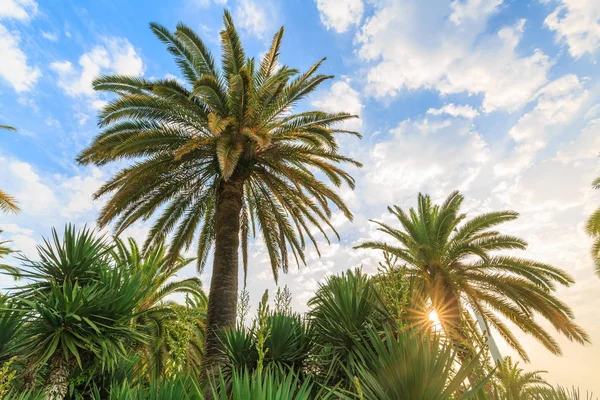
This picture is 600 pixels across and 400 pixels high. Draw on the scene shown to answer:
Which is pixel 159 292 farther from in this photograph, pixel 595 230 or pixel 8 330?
pixel 595 230

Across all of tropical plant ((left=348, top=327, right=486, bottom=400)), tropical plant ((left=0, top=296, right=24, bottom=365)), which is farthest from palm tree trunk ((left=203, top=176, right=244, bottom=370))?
tropical plant ((left=348, top=327, right=486, bottom=400))

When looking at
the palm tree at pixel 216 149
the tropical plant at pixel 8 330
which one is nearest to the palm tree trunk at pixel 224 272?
the palm tree at pixel 216 149

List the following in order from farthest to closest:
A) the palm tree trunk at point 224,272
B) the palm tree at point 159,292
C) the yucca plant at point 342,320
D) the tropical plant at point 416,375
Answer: the palm tree at point 159,292 → the palm tree trunk at point 224,272 → the yucca plant at point 342,320 → the tropical plant at point 416,375

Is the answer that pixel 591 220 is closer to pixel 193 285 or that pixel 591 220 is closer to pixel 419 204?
pixel 419 204

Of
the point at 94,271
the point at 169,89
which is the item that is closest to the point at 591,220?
the point at 169,89

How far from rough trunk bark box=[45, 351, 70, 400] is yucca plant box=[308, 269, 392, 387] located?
3.99 m

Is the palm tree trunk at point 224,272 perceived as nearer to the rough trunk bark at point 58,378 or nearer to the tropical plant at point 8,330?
the rough trunk bark at point 58,378

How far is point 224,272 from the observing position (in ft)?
29.9

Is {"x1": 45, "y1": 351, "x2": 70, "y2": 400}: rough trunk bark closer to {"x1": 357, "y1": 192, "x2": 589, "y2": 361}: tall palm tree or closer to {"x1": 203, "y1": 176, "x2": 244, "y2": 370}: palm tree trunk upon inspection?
{"x1": 203, "y1": 176, "x2": 244, "y2": 370}: palm tree trunk

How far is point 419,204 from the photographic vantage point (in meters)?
15.5

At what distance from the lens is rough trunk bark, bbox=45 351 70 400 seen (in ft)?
17.7

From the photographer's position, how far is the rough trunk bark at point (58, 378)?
5.41 meters

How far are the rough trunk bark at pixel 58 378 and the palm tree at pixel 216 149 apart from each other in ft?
10.0

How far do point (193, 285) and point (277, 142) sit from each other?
940cm
